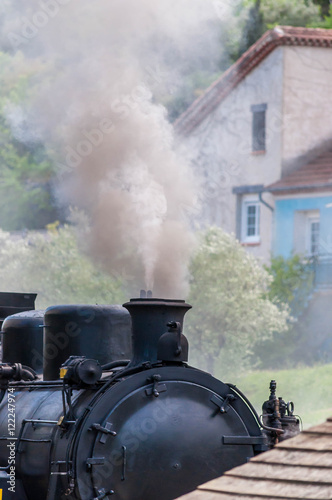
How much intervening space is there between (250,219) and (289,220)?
170 cm

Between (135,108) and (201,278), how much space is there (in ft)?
35.3

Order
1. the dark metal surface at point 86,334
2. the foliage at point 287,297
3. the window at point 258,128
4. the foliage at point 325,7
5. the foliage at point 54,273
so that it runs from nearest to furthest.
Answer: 1. the dark metal surface at point 86,334
2. the foliage at point 54,273
3. the foliage at point 287,297
4. the window at point 258,128
5. the foliage at point 325,7

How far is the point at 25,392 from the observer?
8539mm

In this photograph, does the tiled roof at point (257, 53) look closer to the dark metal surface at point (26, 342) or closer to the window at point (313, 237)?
the window at point (313, 237)

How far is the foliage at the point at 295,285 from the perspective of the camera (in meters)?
24.9

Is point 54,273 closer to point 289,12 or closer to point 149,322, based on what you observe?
point 289,12

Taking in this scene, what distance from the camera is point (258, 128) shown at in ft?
88.1

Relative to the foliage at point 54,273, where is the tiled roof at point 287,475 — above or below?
below

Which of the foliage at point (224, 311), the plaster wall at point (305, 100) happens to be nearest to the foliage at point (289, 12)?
the plaster wall at point (305, 100)

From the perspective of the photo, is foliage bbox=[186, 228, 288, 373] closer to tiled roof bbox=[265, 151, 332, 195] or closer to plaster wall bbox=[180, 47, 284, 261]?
plaster wall bbox=[180, 47, 284, 261]

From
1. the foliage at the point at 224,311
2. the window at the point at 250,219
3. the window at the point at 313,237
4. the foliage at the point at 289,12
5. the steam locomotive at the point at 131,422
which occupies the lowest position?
the steam locomotive at the point at 131,422

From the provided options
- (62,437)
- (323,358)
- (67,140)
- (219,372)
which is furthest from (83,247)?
(323,358)

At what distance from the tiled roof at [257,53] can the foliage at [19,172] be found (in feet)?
13.6

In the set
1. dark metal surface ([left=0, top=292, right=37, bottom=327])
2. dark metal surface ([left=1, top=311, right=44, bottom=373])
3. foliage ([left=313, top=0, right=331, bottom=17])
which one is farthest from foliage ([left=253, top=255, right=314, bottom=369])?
dark metal surface ([left=1, top=311, right=44, bottom=373])
